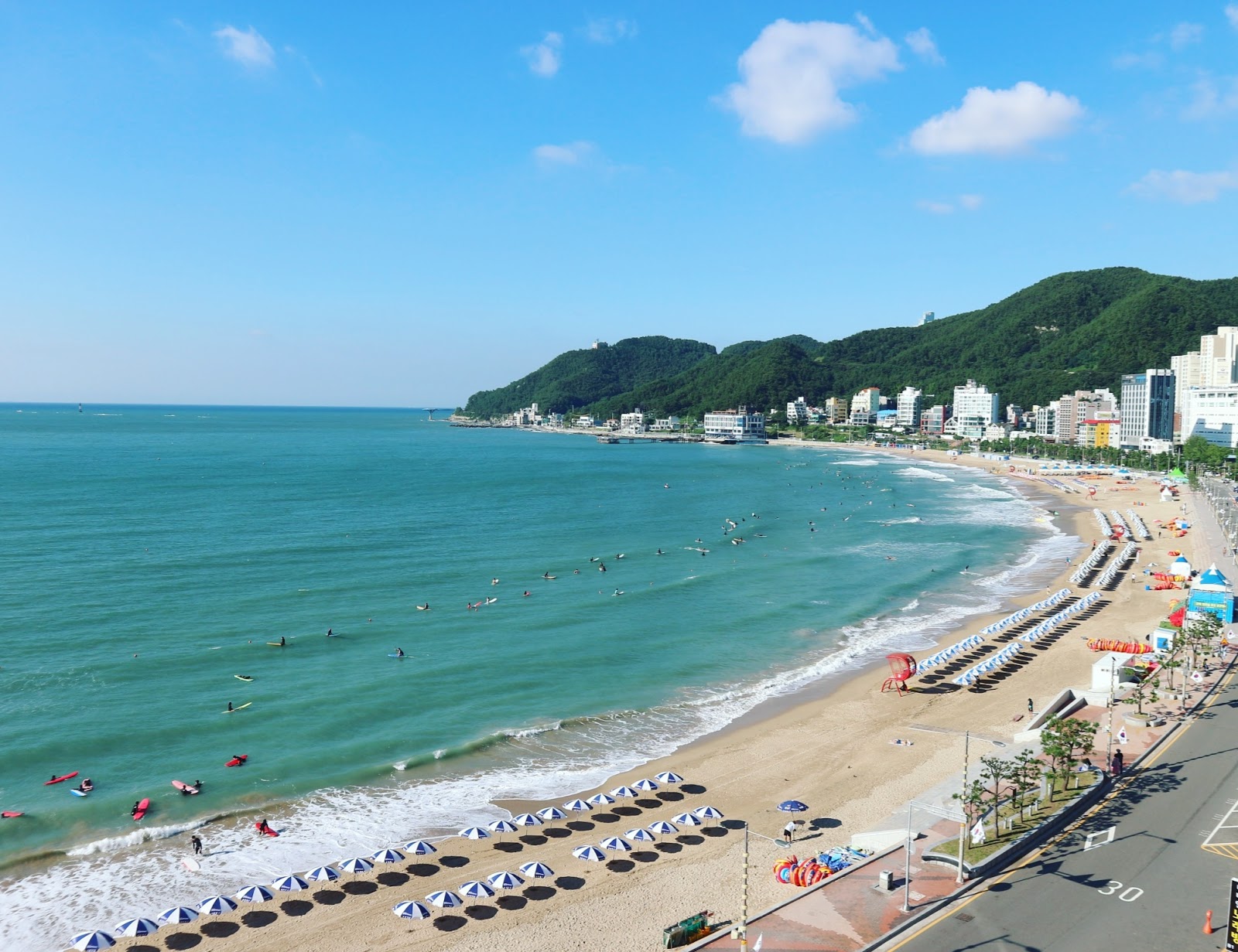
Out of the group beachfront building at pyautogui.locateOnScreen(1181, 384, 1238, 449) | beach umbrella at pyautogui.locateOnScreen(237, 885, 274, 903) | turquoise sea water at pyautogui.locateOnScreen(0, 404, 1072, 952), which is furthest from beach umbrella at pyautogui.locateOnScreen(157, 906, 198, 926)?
beachfront building at pyautogui.locateOnScreen(1181, 384, 1238, 449)

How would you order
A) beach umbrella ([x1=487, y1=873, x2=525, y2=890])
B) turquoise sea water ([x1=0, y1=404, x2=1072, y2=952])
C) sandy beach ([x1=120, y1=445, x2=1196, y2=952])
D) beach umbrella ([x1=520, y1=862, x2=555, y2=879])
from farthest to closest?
turquoise sea water ([x1=0, y1=404, x2=1072, y2=952]), beach umbrella ([x1=520, y1=862, x2=555, y2=879]), beach umbrella ([x1=487, y1=873, x2=525, y2=890]), sandy beach ([x1=120, y1=445, x2=1196, y2=952])

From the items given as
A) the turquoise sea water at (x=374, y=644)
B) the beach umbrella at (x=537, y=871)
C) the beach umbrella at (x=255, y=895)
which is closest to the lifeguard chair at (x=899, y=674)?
the turquoise sea water at (x=374, y=644)

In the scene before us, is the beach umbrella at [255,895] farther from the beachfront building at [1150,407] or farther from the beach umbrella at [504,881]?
the beachfront building at [1150,407]

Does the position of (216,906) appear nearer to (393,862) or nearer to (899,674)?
(393,862)

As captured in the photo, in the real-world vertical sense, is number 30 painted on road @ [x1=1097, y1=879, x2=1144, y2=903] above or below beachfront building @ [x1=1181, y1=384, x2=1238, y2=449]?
below

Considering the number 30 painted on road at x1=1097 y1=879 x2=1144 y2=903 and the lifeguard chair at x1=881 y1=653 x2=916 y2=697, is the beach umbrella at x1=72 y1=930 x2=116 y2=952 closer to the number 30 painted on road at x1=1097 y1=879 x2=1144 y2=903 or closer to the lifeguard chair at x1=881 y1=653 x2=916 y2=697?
the number 30 painted on road at x1=1097 y1=879 x2=1144 y2=903
